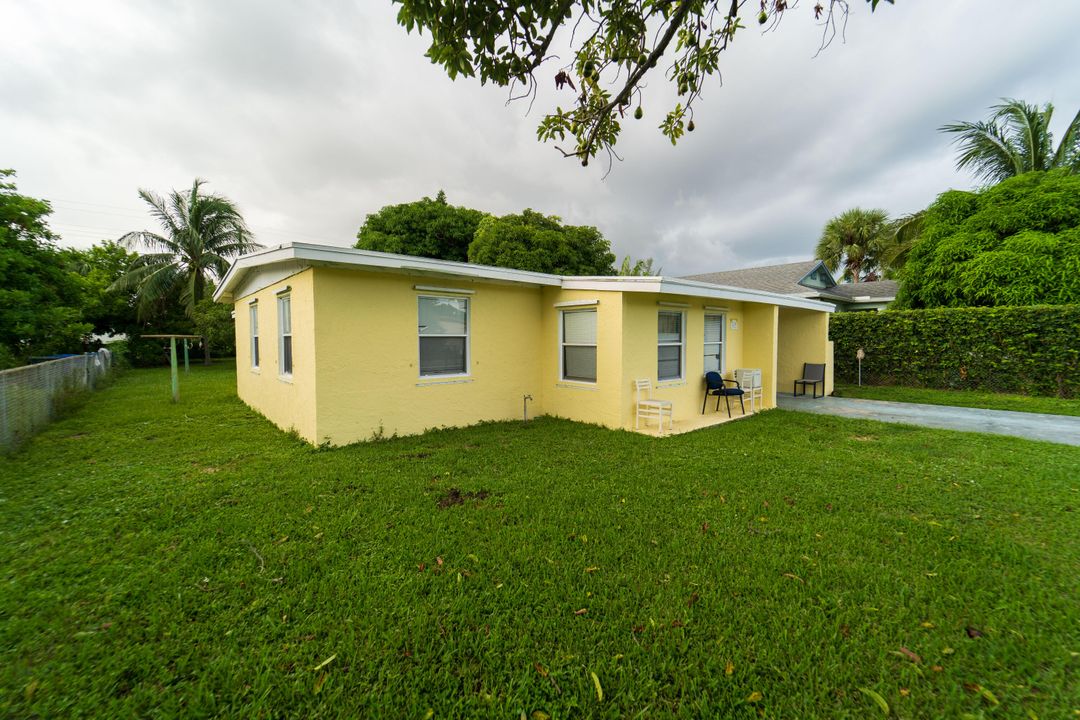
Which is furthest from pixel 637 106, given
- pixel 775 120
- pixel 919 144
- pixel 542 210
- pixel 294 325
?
pixel 542 210

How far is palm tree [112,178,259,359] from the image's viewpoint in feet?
66.4

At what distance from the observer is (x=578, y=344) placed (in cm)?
782

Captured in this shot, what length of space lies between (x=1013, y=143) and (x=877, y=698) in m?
20.6

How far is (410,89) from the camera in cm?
770

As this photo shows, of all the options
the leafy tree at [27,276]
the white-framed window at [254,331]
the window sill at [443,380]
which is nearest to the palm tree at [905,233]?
the window sill at [443,380]

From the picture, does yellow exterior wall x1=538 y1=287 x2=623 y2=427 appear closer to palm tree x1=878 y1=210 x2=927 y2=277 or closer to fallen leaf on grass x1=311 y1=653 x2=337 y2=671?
fallen leaf on grass x1=311 y1=653 x2=337 y2=671

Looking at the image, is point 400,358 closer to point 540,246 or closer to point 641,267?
point 540,246

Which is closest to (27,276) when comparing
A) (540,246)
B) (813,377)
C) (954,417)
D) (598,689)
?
(598,689)

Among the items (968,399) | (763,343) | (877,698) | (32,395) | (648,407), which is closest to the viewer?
(877,698)

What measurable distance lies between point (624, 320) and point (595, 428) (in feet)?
6.41

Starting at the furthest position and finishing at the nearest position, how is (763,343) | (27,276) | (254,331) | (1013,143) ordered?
(1013,143)
(254,331)
(763,343)
(27,276)

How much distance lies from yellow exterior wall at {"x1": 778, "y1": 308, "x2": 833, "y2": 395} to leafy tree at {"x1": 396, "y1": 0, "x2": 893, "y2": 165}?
9.86m

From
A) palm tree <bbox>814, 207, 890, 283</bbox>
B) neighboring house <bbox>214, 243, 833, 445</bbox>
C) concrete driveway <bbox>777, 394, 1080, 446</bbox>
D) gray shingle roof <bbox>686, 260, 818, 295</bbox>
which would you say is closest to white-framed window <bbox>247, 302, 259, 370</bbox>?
neighboring house <bbox>214, 243, 833, 445</bbox>

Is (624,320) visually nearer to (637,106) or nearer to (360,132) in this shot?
(637,106)
